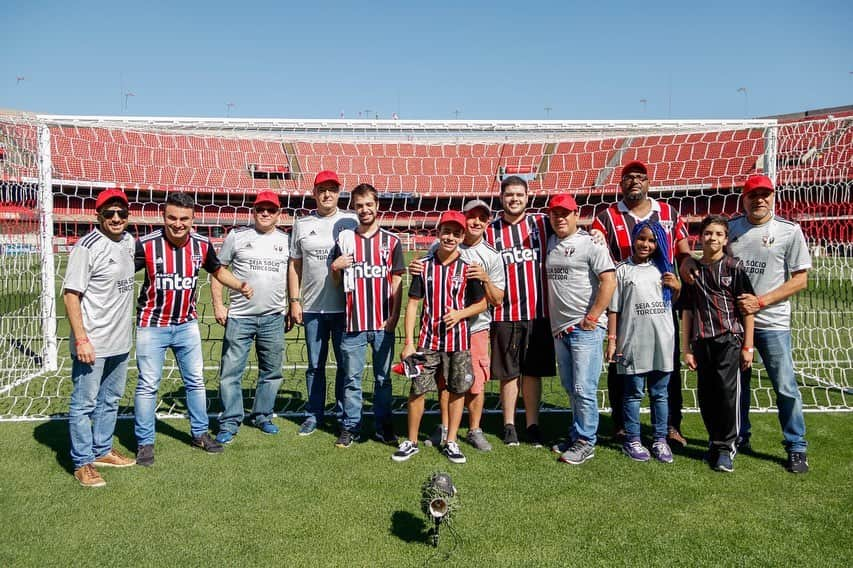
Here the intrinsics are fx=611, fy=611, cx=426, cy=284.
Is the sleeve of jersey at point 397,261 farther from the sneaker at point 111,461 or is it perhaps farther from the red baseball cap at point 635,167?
the sneaker at point 111,461

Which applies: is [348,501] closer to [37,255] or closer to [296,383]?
[296,383]

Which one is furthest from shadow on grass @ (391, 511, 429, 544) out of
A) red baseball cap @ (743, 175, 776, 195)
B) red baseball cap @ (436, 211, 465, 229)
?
red baseball cap @ (743, 175, 776, 195)

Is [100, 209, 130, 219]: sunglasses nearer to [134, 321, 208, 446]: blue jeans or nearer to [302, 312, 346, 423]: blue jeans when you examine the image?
[134, 321, 208, 446]: blue jeans

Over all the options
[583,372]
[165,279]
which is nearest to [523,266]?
[583,372]

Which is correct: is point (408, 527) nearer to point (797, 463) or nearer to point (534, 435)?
point (534, 435)

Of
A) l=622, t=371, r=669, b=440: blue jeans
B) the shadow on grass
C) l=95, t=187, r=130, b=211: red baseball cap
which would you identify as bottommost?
the shadow on grass

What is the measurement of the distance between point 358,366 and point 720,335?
8.17 ft

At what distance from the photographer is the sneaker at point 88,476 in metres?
3.77

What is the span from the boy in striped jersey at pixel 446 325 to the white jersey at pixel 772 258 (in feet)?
5.85

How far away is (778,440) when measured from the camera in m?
4.58

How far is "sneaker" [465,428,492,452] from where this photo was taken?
173 inches

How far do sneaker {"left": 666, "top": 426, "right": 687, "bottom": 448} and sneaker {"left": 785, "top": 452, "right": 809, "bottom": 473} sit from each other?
2.27ft

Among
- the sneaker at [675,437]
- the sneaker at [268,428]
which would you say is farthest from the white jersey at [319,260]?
the sneaker at [675,437]

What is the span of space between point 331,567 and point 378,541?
314mm
